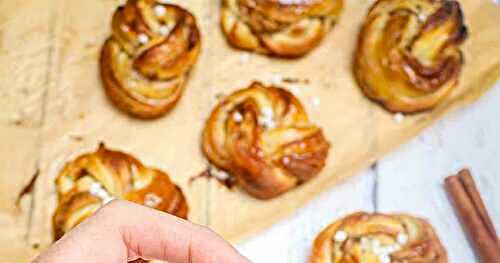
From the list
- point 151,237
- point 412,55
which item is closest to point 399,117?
point 412,55

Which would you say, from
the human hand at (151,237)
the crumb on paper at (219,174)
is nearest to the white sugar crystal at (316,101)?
the crumb on paper at (219,174)

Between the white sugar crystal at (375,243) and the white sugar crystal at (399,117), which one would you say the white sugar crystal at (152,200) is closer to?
the white sugar crystal at (375,243)

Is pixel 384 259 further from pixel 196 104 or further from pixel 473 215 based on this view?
pixel 196 104

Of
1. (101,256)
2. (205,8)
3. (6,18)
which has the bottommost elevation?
(101,256)

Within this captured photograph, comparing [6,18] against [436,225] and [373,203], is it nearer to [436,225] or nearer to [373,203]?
[373,203]

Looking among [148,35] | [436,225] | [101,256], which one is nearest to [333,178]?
[436,225]

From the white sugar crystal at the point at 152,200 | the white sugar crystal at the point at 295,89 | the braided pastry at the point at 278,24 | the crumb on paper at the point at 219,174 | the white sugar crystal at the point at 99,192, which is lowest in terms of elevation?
the white sugar crystal at the point at 99,192

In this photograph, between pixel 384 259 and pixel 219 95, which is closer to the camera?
pixel 384 259
